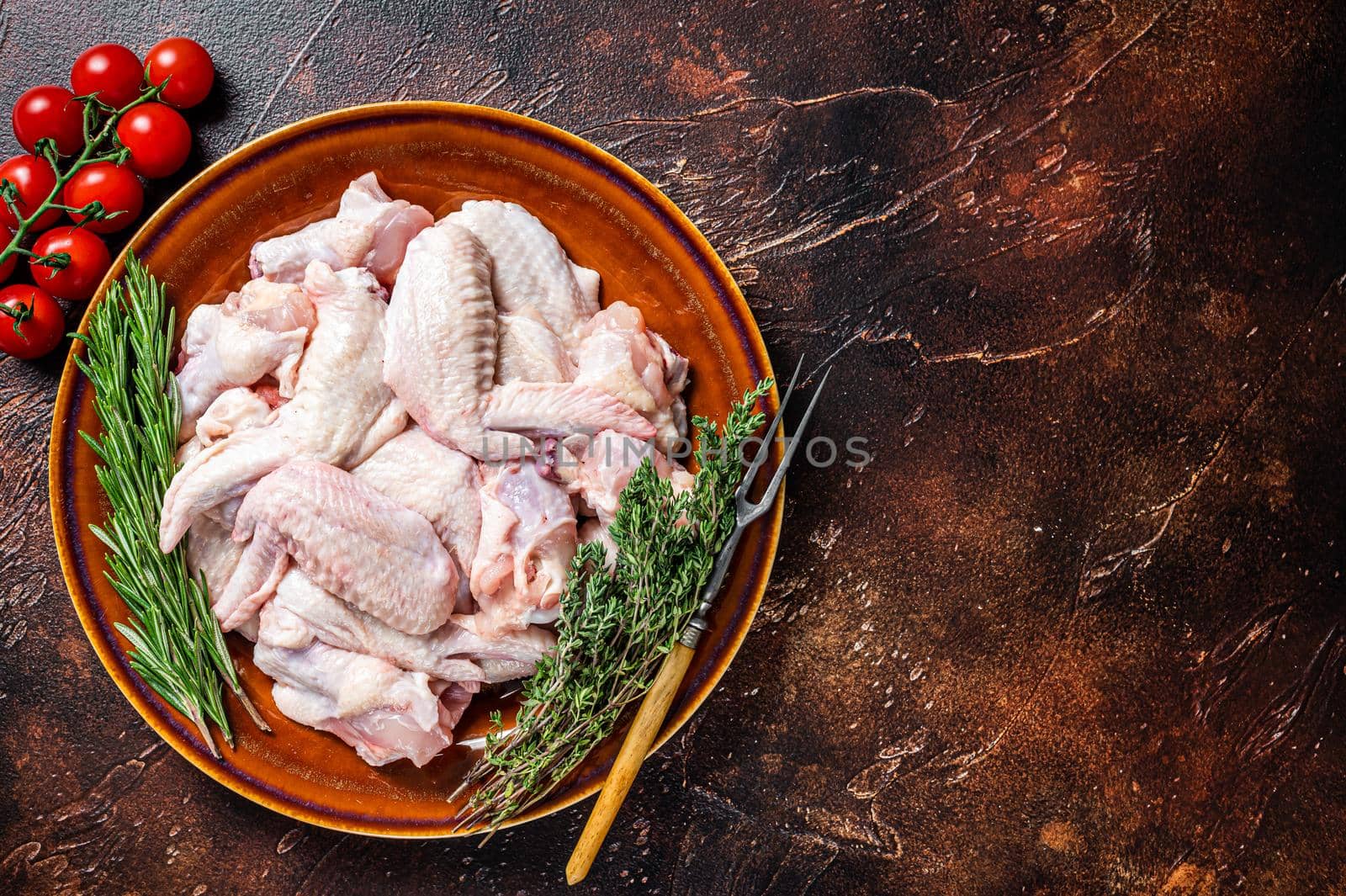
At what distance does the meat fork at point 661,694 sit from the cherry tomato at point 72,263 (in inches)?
72.4

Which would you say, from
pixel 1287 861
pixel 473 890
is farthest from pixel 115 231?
pixel 1287 861

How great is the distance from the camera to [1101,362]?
2.52m

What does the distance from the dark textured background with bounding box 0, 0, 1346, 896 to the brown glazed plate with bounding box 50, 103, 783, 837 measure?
0.27 metres

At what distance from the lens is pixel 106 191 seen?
7.50 ft

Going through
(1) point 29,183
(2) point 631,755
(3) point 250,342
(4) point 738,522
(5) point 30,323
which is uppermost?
(1) point 29,183

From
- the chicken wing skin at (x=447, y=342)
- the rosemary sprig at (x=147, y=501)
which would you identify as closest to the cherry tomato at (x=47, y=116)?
the rosemary sprig at (x=147, y=501)

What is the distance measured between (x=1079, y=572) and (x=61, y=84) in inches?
131

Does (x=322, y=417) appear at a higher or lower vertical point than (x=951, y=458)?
higher

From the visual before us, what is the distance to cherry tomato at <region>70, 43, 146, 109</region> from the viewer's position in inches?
90.7

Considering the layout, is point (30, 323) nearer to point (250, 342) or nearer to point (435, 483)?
point (250, 342)

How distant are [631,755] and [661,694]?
0.17 m

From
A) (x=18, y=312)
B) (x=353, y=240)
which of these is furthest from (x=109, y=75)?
(x=353, y=240)

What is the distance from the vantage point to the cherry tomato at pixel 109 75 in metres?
2.30

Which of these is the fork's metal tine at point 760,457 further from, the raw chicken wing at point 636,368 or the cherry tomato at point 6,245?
the cherry tomato at point 6,245
